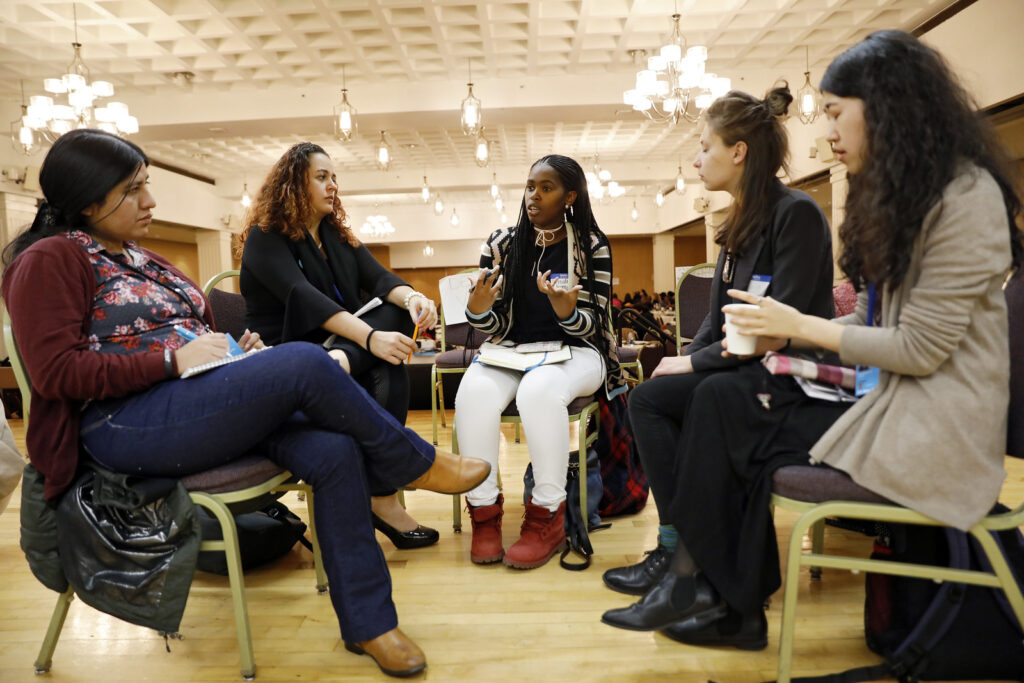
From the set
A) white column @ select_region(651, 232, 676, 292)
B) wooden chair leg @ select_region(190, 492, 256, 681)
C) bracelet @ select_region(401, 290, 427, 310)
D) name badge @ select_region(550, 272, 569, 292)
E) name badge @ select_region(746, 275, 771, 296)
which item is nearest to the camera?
wooden chair leg @ select_region(190, 492, 256, 681)

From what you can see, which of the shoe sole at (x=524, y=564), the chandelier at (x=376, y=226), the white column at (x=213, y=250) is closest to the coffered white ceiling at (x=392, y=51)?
the white column at (x=213, y=250)

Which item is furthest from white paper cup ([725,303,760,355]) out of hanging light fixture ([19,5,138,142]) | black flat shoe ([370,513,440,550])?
hanging light fixture ([19,5,138,142])

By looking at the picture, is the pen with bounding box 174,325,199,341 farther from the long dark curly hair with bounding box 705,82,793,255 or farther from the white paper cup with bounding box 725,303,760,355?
the long dark curly hair with bounding box 705,82,793,255

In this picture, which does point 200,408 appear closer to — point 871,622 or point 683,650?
point 683,650

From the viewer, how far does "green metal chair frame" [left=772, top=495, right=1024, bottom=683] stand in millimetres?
1180

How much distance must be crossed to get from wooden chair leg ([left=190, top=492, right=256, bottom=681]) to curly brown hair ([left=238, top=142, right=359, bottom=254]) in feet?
3.43

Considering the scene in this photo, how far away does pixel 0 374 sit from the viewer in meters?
4.97

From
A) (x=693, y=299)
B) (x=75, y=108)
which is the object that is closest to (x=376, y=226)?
(x=75, y=108)

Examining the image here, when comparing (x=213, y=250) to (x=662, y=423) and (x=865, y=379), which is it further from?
(x=865, y=379)

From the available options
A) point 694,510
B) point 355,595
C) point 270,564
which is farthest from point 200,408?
point 694,510

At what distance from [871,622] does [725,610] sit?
342 mm

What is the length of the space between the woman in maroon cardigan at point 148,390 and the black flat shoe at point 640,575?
0.65 m

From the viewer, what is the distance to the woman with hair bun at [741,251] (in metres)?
1.57

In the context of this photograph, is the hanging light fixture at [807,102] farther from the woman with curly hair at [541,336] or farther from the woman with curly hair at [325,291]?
the woman with curly hair at [325,291]
